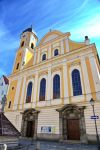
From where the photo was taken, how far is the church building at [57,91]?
13.8 meters

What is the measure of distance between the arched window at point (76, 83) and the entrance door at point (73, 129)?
3.30m

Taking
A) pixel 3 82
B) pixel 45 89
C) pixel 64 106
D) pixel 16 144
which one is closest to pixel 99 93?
pixel 64 106

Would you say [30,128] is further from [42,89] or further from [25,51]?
[25,51]

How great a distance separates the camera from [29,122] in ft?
58.4

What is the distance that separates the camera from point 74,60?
58.2ft

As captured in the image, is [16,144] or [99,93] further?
[99,93]

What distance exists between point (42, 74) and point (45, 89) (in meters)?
2.94

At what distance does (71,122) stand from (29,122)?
22.1ft

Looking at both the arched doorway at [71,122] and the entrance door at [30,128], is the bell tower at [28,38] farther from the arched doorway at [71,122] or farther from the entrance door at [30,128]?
the arched doorway at [71,122]

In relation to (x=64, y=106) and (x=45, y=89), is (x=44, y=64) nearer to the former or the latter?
(x=45, y=89)

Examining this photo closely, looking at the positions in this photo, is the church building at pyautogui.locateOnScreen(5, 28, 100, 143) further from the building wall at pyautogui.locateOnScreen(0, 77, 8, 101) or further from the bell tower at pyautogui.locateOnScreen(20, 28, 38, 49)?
the building wall at pyautogui.locateOnScreen(0, 77, 8, 101)

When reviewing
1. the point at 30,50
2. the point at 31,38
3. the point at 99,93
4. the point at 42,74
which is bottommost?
the point at 99,93

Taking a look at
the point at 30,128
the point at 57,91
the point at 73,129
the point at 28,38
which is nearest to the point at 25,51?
the point at 28,38

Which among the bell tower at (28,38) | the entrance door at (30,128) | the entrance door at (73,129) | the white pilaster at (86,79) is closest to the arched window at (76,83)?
the white pilaster at (86,79)
